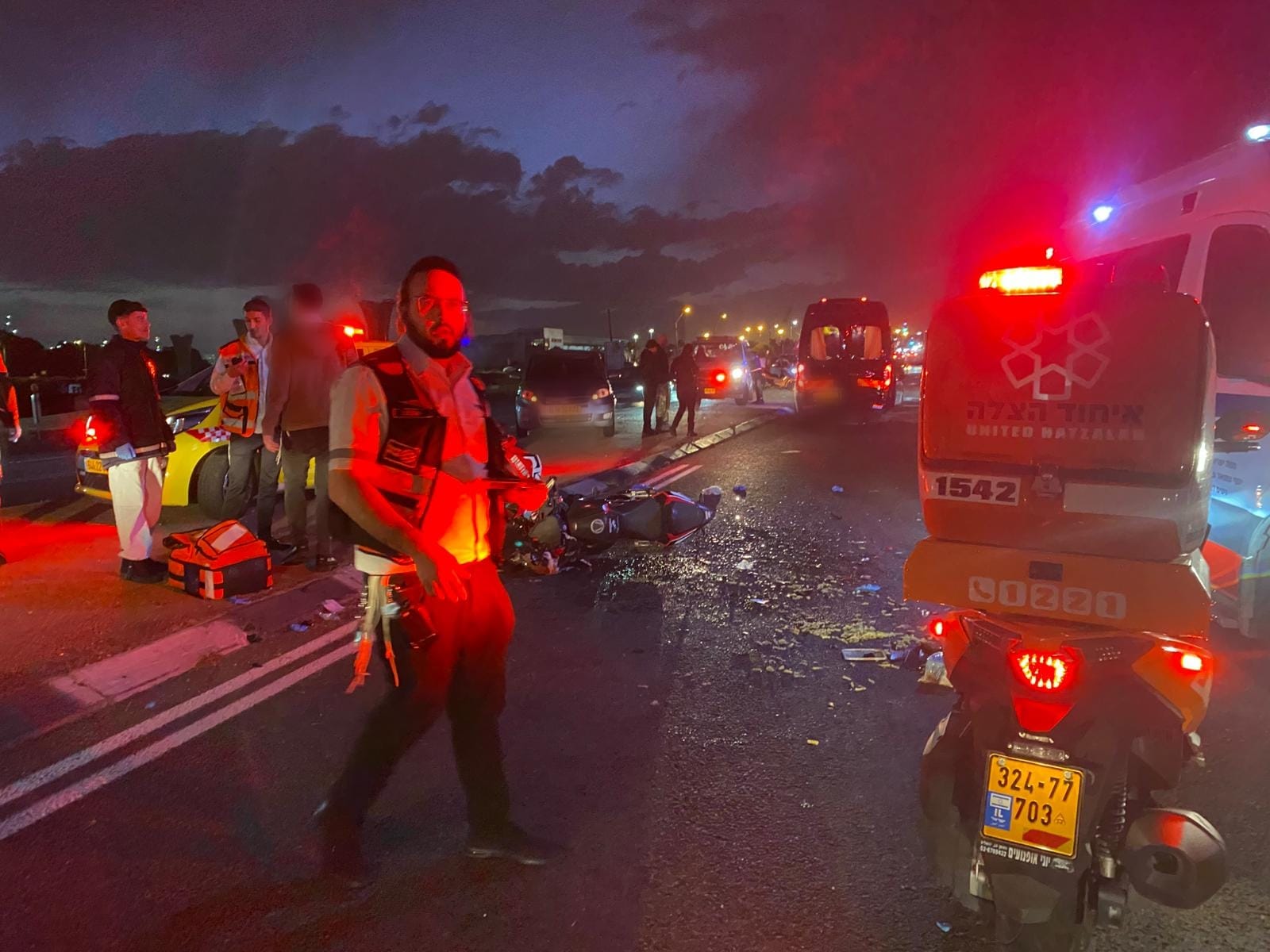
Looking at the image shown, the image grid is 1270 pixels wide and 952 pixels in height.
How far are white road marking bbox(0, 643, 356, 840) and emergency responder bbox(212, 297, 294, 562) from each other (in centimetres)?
247

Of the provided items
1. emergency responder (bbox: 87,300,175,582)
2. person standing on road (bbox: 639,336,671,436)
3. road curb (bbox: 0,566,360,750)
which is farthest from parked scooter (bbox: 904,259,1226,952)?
person standing on road (bbox: 639,336,671,436)

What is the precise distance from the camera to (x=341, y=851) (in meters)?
2.73

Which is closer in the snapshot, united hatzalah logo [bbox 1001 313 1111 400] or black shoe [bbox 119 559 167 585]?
united hatzalah logo [bbox 1001 313 1111 400]

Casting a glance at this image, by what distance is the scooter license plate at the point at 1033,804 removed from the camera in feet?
6.98

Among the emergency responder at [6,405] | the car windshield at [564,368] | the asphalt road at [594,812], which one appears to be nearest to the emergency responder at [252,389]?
the emergency responder at [6,405]

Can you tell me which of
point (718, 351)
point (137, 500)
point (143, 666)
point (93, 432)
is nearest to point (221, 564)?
point (137, 500)

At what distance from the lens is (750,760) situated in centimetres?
355

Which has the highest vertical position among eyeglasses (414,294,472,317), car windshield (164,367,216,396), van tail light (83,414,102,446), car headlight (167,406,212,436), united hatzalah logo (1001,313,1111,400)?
eyeglasses (414,294,472,317)

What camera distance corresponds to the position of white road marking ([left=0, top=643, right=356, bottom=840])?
3.20 metres

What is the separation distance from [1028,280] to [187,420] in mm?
8329

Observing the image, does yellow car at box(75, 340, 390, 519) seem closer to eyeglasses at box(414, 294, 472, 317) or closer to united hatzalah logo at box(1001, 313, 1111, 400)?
eyeglasses at box(414, 294, 472, 317)

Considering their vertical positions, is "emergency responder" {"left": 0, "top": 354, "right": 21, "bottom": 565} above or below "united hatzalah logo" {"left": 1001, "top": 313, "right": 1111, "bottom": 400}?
below

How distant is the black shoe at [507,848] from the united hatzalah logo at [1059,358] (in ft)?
7.28

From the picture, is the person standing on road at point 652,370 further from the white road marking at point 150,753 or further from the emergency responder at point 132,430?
the white road marking at point 150,753
